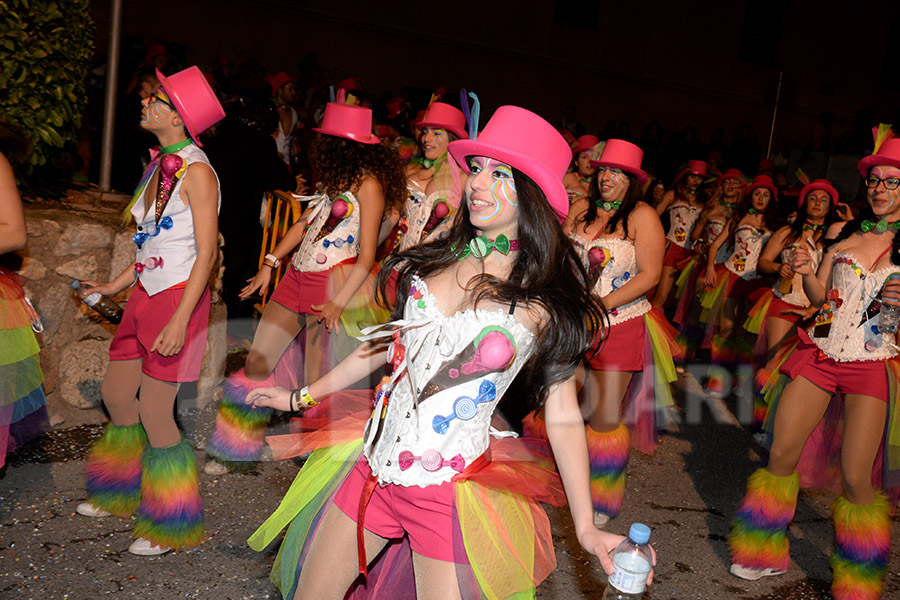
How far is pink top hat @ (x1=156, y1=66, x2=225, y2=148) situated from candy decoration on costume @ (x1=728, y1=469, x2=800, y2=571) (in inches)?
142

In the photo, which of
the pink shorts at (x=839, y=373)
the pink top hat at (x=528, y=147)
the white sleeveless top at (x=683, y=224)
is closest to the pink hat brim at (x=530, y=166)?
the pink top hat at (x=528, y=147)

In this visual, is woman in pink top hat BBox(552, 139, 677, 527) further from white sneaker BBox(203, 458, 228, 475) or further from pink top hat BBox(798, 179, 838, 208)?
pink top hat BBox(798, 179, 838, 208)

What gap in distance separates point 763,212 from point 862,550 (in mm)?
5234

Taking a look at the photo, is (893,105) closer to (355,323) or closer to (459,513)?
(355,323)

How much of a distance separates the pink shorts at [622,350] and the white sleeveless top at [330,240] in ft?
5.65

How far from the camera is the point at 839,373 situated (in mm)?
4535

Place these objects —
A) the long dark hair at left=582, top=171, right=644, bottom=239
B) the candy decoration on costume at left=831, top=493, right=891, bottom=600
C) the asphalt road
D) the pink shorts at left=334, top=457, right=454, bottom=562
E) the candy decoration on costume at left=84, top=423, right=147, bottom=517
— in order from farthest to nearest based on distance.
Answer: the long dark hair at left=582, top=171, right=644, bottom=239
the candy decoration on costume at left=831, top=493, right=891, bottom=600
the candy decoration on costume at left=84, top=423, right=147, bottom=517
the asphalt road
the pink shorts at left=334, top=457, right=454, bottom=562

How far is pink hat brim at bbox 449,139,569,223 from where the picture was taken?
2.73 metres

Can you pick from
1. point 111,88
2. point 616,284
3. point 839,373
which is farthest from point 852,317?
point 111,88

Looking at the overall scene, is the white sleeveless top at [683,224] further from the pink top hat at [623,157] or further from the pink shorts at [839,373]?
the pink shorts at [839,373]

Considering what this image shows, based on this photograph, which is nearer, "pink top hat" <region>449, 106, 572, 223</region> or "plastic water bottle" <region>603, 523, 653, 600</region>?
"plastic water bottle" <region>603, 523, 653, 600</region>

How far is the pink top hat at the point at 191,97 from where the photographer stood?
13.2 ft

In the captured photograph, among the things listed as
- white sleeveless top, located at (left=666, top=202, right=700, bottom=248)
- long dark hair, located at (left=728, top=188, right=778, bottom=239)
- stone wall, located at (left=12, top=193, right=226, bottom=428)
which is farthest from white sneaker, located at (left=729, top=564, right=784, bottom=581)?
white sleeveless top, located at (left=666, top=202, right=700, bottom=248)

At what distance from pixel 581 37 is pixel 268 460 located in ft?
59.4
